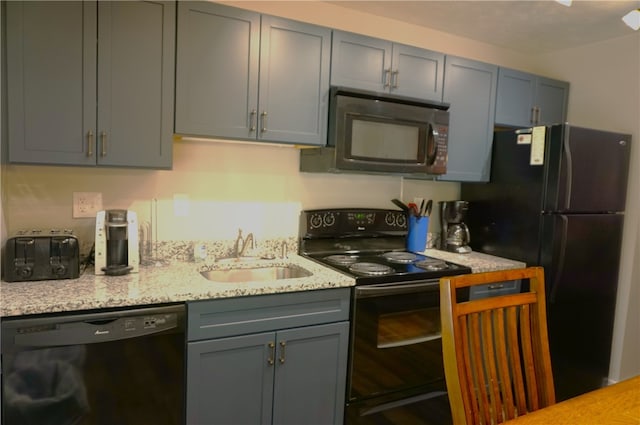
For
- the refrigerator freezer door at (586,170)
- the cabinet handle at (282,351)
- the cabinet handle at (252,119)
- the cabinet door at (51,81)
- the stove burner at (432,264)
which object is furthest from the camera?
the refrigerator freezer door at (586,170)

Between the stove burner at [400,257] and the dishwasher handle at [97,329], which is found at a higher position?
the stove burner at [400,257]

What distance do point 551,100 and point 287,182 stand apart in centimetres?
205

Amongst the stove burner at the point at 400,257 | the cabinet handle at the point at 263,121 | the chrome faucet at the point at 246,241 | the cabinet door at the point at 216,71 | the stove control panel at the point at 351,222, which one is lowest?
the stove burner at the point at 400,257

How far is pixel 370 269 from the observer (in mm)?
2270

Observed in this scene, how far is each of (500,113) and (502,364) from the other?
2.07 meters

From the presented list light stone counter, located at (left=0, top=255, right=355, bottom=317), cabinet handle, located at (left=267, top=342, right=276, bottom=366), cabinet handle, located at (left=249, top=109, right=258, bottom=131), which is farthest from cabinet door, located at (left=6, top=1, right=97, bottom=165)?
cabinet handle, located at (left=267, top=342, right=276, bottom=366)

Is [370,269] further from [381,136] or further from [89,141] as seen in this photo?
[89,141]

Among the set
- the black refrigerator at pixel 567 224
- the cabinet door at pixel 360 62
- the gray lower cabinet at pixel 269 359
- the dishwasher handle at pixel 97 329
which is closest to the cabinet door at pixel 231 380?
the gray lower cabinet at pixel 269 359

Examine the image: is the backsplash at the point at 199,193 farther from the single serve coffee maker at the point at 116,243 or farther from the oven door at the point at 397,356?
the oven door at the point at 397,356

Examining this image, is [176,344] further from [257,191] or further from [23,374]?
[257,191]

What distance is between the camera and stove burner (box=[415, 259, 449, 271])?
2420 mm

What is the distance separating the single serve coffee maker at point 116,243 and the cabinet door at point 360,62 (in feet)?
4.20

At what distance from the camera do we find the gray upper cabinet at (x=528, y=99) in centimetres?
293

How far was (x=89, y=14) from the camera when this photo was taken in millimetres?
1811
